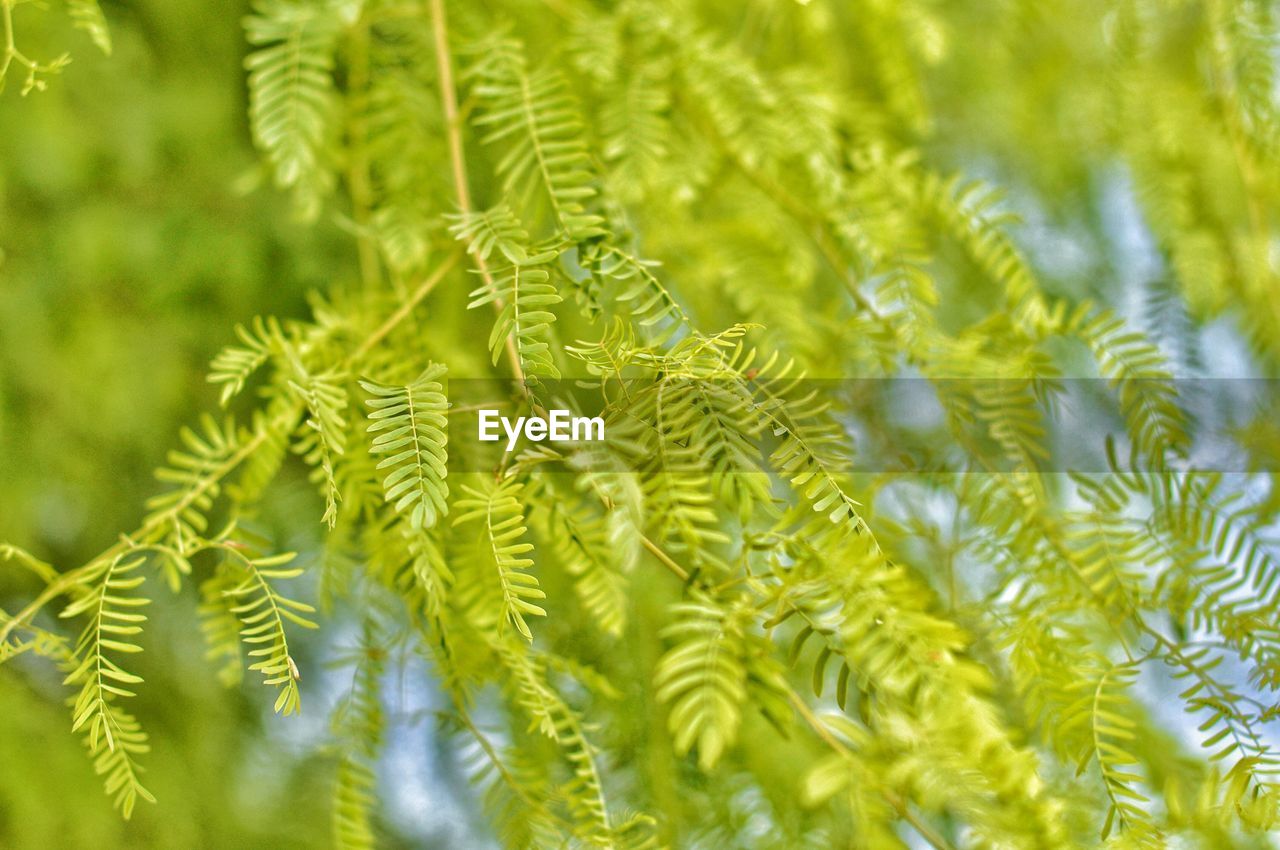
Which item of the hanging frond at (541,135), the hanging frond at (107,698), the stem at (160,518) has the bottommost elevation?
the hanging frond at (107,698)

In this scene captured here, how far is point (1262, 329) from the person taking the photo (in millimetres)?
833

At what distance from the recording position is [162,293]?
2.28 ft

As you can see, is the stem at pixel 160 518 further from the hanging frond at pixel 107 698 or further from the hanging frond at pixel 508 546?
the hanging frond at pixel 508 546

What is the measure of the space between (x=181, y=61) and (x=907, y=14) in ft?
1.83

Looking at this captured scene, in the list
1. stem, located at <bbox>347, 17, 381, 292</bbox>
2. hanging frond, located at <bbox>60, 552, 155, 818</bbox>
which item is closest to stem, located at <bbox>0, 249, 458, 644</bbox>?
hanging frond, located at <bbox>60, 552, 155, 818</bbox>

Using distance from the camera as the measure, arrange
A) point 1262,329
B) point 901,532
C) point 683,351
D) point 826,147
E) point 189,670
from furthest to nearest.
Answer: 1. point 1262,329
2. point 189,670
3. point 826,147
4. point 901,532
5. point 683,351

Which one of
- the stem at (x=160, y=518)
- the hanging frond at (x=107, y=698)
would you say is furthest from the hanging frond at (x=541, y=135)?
the hanging frond at (x=107, y=698)

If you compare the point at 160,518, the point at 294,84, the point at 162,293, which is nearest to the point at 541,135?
the point at 294,84

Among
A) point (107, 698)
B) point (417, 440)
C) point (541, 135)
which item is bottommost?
point (107, 698)

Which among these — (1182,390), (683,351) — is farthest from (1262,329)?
(683,351)

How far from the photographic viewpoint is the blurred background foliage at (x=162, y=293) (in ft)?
2.09

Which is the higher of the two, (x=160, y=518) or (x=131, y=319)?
(x=131, y=319)

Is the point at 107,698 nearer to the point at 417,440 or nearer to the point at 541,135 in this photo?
the point at 417,440

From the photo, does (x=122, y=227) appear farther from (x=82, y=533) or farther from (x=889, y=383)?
(x=889, y=383)
